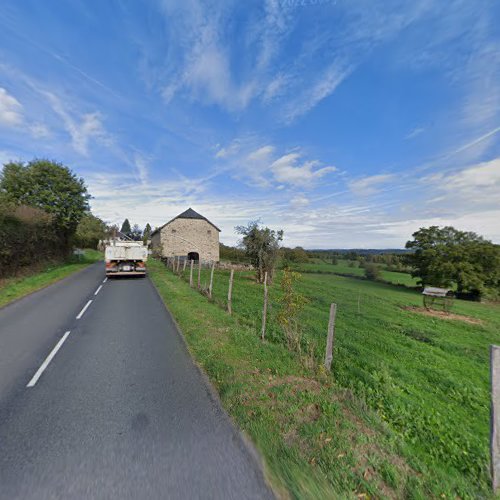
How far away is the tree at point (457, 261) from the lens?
1217 inches

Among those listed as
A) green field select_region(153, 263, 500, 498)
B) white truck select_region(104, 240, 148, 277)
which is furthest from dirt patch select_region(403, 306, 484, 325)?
white truck select_region(104, 240, 148, 277)

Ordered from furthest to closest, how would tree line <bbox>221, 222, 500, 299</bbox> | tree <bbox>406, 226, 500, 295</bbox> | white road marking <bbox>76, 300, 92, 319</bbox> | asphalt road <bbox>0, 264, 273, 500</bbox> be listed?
tree <bbox>406, 226, 500, 295</bbox>
tree line <bbox>221, 222, 500, 299</bbox>
white road marking <bbox>76, 300, 92, 319</bbox>
asphalt road <bbox>0, 264, 273, 500</bbox>

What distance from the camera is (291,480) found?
2.37 m

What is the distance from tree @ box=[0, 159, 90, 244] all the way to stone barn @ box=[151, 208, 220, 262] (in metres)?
13.9

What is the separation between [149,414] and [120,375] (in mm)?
1426

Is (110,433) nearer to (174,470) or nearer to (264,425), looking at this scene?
(174,470)

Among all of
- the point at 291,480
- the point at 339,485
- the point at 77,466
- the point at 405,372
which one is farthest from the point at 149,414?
the point at 405,372

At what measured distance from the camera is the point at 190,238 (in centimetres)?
3972

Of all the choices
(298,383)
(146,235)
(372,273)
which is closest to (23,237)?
(298,383)

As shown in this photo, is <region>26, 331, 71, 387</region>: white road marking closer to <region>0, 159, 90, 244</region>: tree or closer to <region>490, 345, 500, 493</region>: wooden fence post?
<region>490, 345, 500, 493</region>: wooden fence post

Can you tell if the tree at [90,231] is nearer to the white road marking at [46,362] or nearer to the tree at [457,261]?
the white road marking at [46,362]

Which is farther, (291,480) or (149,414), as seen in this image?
(149,414)

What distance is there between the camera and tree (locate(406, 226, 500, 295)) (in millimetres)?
30922

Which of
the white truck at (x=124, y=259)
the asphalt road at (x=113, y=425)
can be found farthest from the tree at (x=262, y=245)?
the asphalt road at (x=113, y=425)
